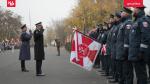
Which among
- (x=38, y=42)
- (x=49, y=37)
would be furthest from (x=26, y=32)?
(x=49, y=37)

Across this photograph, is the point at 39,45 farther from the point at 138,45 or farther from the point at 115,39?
the point at 138,45

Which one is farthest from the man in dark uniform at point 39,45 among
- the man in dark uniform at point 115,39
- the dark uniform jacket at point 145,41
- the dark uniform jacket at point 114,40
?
the dark uniform jacket at point 145,41

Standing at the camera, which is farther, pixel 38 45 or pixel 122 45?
pixel 38 45

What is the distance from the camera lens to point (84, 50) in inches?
601

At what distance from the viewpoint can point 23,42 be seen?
19.5 m

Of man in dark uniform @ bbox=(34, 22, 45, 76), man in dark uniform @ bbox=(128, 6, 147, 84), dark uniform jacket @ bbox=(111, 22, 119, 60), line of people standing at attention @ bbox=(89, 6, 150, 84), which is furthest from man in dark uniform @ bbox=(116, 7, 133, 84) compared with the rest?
man in dark uniform @ bbox=(34, 22, 45, 76)

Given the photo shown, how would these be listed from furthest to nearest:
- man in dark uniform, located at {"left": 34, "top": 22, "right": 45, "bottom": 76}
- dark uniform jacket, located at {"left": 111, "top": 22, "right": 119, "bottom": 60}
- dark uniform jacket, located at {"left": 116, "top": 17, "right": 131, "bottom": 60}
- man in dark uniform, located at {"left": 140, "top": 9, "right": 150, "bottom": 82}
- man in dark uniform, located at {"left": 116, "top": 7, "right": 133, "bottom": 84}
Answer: man in dark uniform, located at {"left": 34, "top": 22, "right": 45, "bottom": 76} < dark uniform jacket, located at {"left": 111, "top": 22, "right": 119, "bottom": 60} < dark uniform jacket, located at {"left": 116, "top": 17, "right": 131, "bottom": 60} < man in dark uniform, located at {"left": 116, "top": 7, "right": 133, "bottom": 84} < man in dark uniform, located at {"left": 140, "top": 9, "right": 150, "bottom": 82}

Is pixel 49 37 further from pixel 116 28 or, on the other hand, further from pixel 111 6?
pixel 116 28

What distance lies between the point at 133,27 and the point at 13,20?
368ft

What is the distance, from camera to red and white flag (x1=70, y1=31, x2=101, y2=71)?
49.5 ft

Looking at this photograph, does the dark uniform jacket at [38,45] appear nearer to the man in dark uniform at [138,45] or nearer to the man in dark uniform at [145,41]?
the man in dark uniform at [138,45]

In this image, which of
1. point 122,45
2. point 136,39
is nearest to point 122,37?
point 122,45

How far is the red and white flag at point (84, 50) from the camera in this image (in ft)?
49.5

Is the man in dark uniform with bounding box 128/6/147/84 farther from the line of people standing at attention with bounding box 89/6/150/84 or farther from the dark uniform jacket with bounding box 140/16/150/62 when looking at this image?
the dark uniform jacket with bounding box 140/16/150/62
